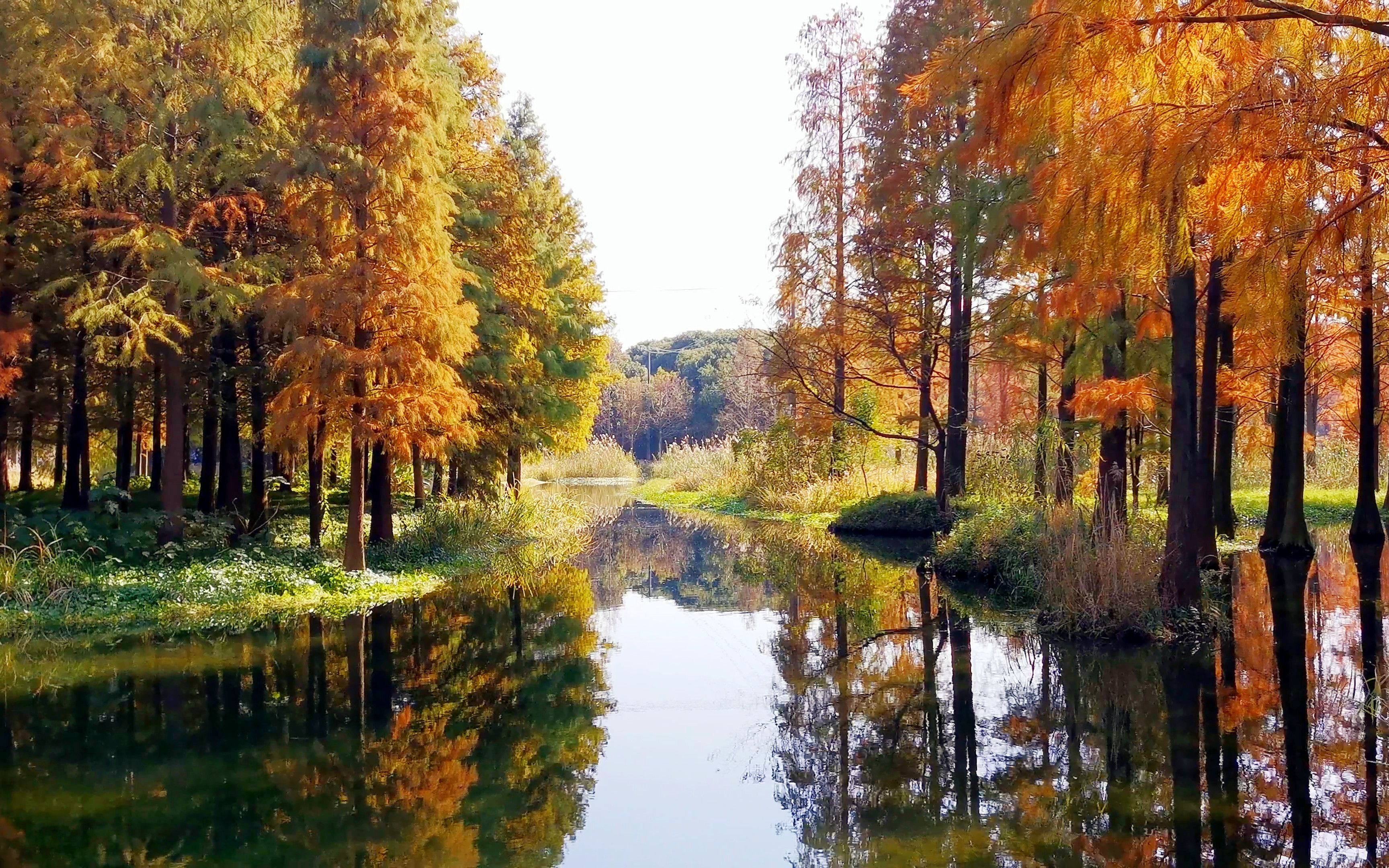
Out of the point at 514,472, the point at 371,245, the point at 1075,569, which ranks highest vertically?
the point at 371,245

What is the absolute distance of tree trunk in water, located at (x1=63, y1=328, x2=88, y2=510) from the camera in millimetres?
15250

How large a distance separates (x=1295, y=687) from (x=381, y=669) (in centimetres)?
699

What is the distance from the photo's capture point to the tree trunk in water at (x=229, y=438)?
14.9 m

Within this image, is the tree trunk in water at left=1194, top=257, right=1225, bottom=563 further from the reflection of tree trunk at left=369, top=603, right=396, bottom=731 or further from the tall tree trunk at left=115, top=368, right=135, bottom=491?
the tall tree trunk at left=115, top=368, right=135, bottom=491

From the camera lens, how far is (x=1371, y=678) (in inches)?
291

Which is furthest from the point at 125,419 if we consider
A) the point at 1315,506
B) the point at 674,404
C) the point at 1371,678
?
A: the point at 674,404

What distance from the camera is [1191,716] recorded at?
21.5 feet

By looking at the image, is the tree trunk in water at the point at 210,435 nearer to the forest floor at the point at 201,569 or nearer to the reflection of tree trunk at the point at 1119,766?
the forest floor at the point at 201,569

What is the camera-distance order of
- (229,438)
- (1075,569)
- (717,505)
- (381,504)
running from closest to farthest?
(1075,569), (381,504), (229,438), (717,505)

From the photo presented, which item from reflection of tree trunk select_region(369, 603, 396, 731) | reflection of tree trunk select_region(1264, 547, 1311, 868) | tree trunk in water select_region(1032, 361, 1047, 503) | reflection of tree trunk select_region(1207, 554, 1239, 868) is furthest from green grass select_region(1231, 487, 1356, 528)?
reflection of tree trunk select_region(369, 603, 396, 731)

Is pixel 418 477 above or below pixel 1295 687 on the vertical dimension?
above

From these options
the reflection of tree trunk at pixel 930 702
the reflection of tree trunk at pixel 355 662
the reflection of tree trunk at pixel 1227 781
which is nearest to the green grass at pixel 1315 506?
the reflection of tree trunk at pixel 930 702

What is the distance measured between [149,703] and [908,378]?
1611 cm

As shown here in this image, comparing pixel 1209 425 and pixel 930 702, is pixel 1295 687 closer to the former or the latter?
pixel 930 702
